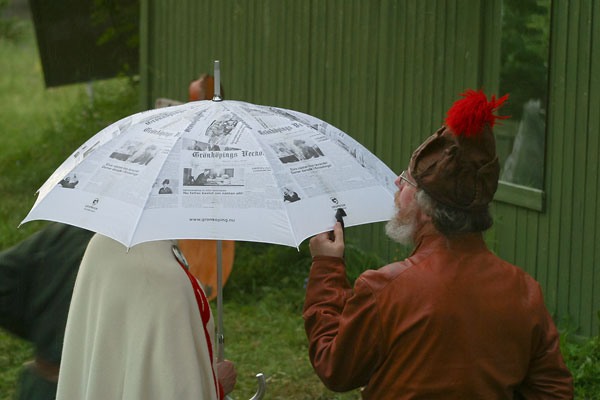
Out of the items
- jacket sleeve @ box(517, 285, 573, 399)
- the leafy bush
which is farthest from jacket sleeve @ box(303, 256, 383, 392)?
the leafy bush

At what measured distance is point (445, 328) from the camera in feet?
9.30

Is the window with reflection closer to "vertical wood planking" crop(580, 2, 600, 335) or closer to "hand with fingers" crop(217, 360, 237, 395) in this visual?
"vertical wood planking" crop(580, 2, 600, 335)

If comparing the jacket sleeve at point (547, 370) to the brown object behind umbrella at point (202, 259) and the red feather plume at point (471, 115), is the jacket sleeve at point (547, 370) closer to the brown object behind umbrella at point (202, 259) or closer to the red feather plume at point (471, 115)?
the red feather plume at point (471, 115)

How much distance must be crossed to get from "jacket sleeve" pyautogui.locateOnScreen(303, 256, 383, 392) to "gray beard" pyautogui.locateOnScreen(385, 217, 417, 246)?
209mm

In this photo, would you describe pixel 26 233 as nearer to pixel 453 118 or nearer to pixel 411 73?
pixel 411 73

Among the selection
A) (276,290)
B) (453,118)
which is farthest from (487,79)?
(453,118)

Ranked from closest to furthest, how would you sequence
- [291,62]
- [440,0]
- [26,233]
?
[440,0] < [291,62] < [26,233]

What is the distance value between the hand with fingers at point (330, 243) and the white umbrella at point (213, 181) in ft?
0.15

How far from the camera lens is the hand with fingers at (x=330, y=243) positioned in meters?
3.13

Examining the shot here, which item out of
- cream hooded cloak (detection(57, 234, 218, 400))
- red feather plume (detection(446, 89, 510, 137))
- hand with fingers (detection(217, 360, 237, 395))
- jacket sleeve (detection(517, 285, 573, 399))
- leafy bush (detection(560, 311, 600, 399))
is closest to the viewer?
red feather plume (detection(446, 89, 510, 137))

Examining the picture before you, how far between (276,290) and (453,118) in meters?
5.75

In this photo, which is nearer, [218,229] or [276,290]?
[218,229]

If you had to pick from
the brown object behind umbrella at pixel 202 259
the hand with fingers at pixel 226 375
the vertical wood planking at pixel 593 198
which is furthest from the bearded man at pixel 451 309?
the brown object behind umbrella at pixel 202 259

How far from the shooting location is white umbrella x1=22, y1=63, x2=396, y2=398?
2887mm
